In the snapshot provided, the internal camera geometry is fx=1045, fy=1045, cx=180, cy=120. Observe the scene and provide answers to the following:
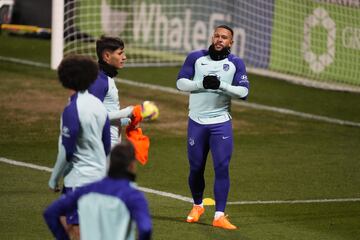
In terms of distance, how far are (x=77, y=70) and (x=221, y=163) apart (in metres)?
3.38

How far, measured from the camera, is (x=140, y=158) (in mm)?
8289

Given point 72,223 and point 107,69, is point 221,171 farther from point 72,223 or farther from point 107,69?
point 72,223

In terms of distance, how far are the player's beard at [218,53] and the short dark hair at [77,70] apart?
3.20m

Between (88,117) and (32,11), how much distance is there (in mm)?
19414

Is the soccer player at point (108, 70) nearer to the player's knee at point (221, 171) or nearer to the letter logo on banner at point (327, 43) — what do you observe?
the player's knee at point (221, 171)

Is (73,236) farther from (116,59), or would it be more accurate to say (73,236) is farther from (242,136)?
(242,136)

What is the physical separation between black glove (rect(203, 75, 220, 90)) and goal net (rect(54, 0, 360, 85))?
419 inches

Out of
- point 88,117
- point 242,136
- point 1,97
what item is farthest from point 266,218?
point 1,97

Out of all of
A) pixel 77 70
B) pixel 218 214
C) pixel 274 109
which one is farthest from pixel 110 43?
pixel 274 109

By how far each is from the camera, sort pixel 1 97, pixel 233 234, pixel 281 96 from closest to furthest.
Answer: pixel 233 234, pixel 1 97, pixel 281 96

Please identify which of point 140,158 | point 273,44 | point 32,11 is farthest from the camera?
point 32,11

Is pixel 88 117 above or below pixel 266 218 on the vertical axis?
above

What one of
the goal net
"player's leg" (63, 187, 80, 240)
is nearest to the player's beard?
"player's leg" (63, 187, 80, 240)

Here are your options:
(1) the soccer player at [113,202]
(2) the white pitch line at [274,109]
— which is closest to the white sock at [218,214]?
(1) the soccer player at [113,202]
